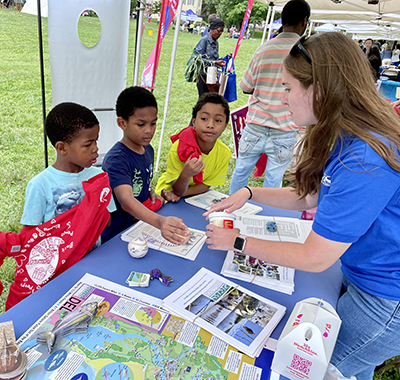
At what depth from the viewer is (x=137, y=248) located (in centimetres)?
121

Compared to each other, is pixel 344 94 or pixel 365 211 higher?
pixel 344 94

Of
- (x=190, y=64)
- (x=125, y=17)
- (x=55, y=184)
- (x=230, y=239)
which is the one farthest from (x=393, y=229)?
(x=190, y=64)

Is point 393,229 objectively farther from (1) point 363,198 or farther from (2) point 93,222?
(2) point 93,222

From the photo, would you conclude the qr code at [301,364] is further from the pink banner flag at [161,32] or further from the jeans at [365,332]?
the pink banner flag at [161,32]

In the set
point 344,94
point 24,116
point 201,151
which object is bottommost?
point 24,116

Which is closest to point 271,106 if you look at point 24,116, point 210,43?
point 210,43

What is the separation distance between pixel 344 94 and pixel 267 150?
6.35 feet

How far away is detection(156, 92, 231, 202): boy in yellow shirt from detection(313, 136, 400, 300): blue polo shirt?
1.04m

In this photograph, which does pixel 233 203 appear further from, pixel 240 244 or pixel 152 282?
pixel 152 282

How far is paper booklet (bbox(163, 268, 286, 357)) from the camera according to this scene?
902 mm

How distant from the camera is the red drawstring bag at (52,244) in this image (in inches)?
44.4

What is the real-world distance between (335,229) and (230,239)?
1.24ft

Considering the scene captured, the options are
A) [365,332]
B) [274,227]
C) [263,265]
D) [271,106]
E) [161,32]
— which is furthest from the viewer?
[161,32]

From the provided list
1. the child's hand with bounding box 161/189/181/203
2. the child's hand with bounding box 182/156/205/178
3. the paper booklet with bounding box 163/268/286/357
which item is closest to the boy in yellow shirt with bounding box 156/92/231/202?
the child's hand with bounding box 161/189/181/203
